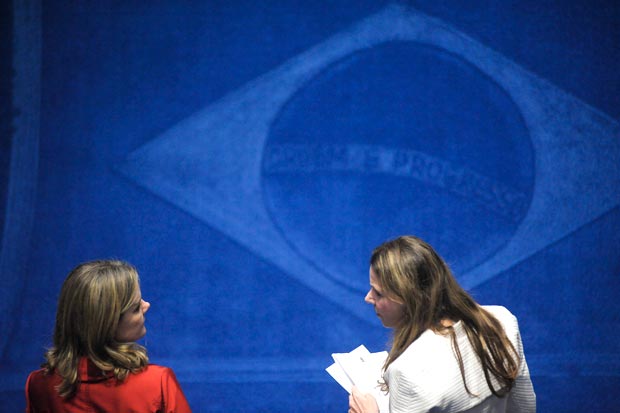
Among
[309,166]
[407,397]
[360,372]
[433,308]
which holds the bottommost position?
[407,397]

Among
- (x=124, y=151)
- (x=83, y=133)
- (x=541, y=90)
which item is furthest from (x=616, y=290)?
(x=83, y=133)

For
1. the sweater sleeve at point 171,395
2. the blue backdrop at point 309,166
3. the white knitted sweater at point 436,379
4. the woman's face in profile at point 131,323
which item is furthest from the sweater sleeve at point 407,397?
the blue backdrop at point 309,166

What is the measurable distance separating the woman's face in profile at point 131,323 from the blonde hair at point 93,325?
16 millimetres

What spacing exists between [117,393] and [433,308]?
77 cm

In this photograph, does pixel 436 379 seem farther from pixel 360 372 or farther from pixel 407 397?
pixel 360 372

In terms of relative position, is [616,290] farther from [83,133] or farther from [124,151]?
[83,133]

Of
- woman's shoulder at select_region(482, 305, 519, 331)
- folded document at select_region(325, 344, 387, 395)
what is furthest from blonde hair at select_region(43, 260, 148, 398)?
woman's shoulder at select_region(482, 305, 519, 331)

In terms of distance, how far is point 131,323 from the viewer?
162 centimetres

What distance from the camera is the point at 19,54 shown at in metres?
3.44

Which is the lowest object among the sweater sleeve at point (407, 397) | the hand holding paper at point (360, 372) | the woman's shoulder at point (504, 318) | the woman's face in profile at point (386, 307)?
the sweater sleeve at point (407, 397)

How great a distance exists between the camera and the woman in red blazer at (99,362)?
61.4 inches

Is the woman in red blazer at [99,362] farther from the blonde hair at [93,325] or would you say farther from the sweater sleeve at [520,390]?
the sweater sleeve at [520,390]

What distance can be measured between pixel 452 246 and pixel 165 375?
2196 mm

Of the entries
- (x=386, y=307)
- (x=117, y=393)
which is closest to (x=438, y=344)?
(x=386, y=307)
